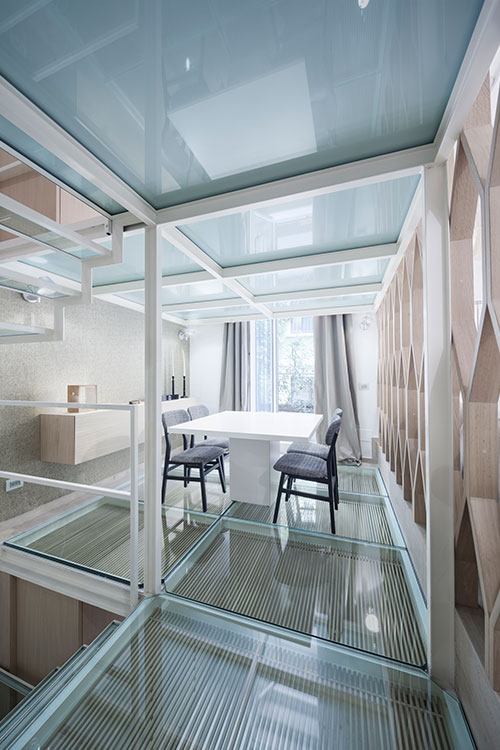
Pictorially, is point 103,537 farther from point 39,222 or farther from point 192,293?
point 192,293

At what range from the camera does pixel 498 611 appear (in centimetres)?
77

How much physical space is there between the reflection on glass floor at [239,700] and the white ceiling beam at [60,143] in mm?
1959

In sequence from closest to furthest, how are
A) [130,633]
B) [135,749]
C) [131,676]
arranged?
[135,749], [131,676], [130,633]

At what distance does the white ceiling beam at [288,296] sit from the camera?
10.2 ft

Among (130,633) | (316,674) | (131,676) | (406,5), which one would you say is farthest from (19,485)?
(406,5)

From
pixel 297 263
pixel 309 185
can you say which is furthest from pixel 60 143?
pixel 297 263

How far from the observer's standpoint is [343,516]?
2.35m

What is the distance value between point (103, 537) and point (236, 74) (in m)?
2.53

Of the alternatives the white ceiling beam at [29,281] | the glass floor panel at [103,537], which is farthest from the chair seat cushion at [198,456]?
the white ceiling beam at [29,281]

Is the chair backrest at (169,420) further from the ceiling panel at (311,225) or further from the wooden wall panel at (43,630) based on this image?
the ceiling panel at (311,225)

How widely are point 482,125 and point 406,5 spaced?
43cm

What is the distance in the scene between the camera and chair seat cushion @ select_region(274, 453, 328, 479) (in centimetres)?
214

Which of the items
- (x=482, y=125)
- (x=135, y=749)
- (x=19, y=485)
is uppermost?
(x=482, y=125)

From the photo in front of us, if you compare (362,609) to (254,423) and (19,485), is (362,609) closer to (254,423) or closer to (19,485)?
(254,423)
